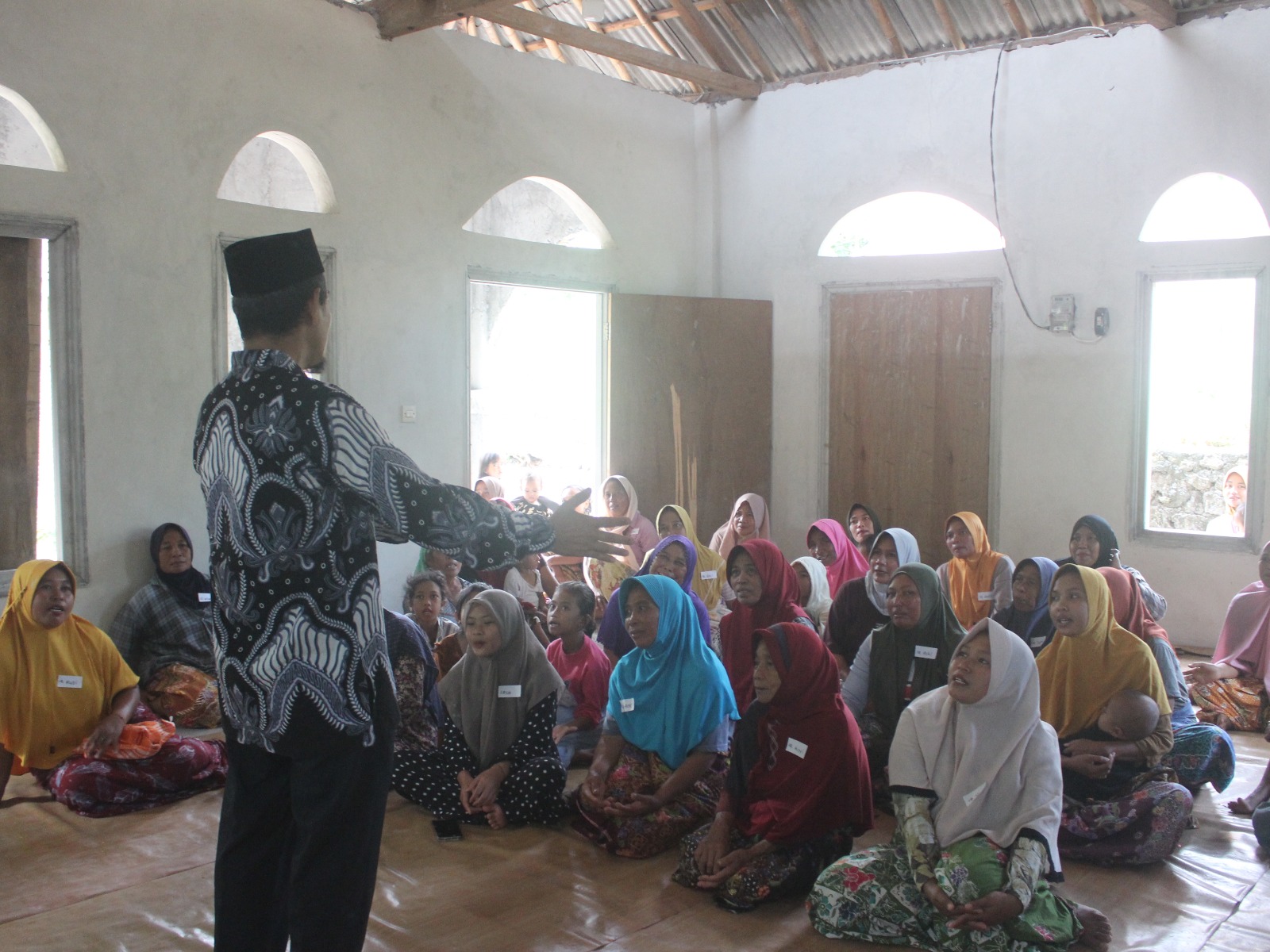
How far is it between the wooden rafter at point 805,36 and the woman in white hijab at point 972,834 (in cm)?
498

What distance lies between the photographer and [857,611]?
14.6ft

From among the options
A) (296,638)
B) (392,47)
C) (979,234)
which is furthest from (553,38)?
(296,638)

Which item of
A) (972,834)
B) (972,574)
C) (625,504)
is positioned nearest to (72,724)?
(972,834)

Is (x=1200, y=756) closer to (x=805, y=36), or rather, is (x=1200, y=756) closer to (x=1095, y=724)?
(x=1095, y=724)

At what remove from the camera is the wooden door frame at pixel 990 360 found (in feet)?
21.4

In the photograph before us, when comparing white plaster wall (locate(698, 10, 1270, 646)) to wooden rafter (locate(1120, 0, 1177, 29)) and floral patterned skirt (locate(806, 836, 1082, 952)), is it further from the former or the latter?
floral patterned skirt (locate(806, 836, 1082, 952))

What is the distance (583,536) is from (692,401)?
5.53 meters

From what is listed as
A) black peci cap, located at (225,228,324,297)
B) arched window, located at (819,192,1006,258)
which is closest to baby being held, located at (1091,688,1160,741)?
black peci cap, located at (225,228,324,297)

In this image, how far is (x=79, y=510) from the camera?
471cm

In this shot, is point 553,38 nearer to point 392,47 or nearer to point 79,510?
point 392,47

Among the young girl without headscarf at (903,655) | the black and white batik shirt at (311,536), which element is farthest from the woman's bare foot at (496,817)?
the black and white batik shirt at (311,536)

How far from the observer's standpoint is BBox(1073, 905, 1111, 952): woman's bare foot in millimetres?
2652

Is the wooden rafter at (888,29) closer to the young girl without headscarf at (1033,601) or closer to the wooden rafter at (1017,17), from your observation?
the wooden rafter at (1017,17)

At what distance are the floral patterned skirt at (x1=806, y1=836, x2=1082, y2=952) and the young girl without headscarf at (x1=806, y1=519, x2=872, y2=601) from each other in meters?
2.97
